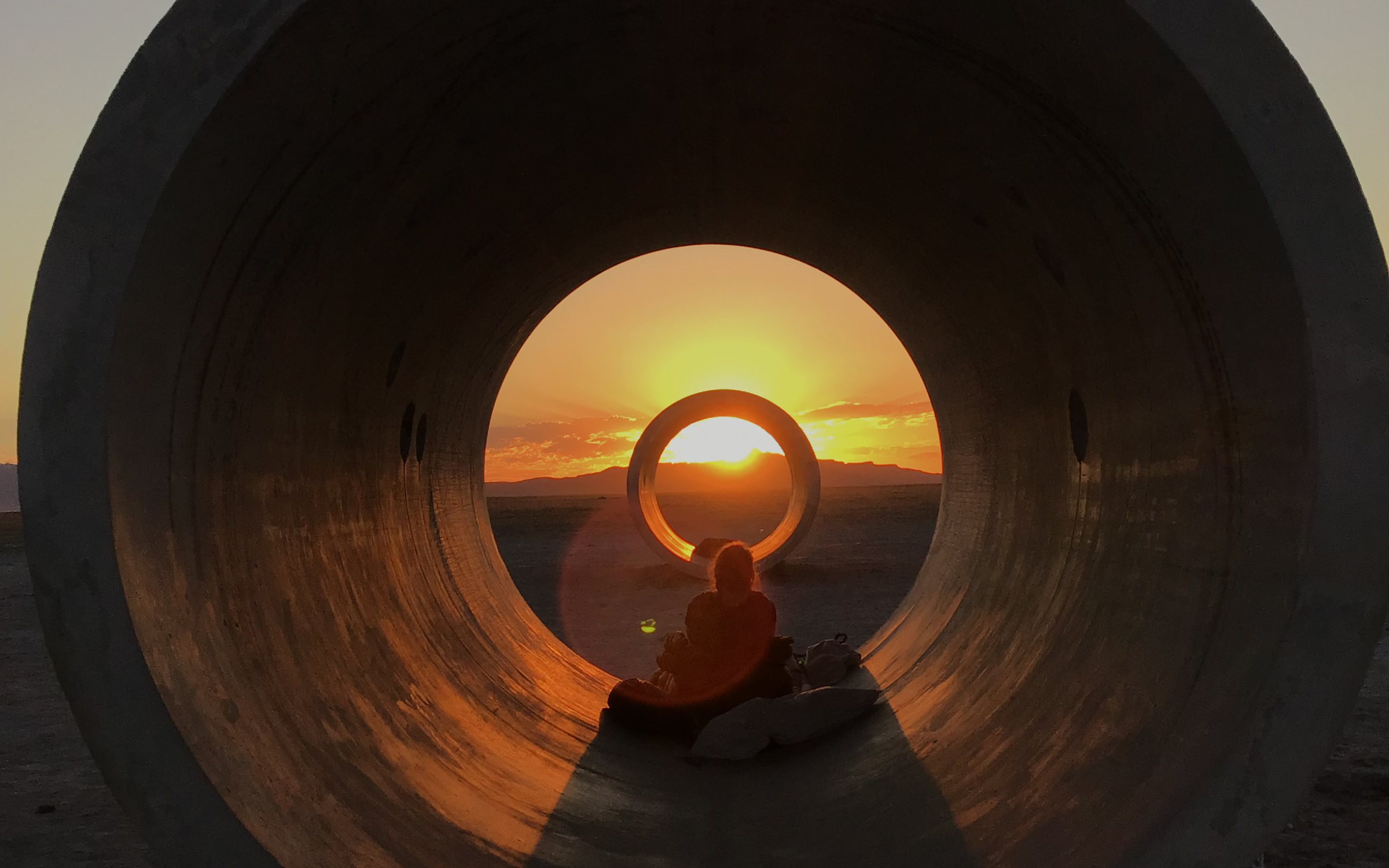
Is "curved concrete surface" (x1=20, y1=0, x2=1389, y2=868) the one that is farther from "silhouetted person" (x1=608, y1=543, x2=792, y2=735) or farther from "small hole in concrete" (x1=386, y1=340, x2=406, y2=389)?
"silhouetted person" (x1=608, y1=543, x2=792, y2=735)

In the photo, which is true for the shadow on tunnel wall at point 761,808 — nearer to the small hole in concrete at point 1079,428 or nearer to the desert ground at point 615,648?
the desert ground at point 615,648

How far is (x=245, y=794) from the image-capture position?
204 centimetres

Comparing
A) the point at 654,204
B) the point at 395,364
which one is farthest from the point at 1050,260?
the point at 395,364

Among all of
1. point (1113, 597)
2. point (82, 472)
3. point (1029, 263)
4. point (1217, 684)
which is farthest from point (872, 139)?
point (82, 472)

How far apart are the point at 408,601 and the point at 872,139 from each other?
9.74 feet

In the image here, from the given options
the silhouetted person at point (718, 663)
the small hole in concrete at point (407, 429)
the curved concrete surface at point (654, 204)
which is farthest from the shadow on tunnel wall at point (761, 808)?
the small hole in concrete at point (407, 429)

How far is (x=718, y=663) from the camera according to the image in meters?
4.82

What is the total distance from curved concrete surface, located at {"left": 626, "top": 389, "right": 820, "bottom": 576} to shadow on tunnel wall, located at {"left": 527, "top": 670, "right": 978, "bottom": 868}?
705 cm

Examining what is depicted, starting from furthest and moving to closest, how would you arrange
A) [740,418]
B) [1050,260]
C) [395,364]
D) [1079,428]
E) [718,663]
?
[740,418] → [718,663] → [395,364] → [1079,428] → [1050,260]

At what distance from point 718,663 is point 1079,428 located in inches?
89.1

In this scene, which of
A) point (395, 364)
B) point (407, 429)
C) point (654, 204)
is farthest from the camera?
point (654, 204)

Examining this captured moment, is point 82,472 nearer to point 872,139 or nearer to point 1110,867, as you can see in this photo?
point 1110,867

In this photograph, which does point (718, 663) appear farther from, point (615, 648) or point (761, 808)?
point (615, 648)

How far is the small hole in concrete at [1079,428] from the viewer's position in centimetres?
353
